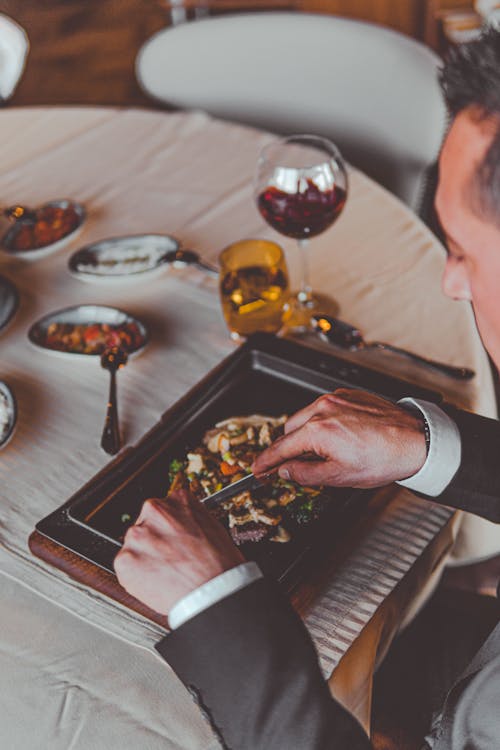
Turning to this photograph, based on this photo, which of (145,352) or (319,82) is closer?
(145,352)

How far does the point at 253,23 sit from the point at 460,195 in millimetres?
1504

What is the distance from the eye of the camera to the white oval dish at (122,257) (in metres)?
1.25

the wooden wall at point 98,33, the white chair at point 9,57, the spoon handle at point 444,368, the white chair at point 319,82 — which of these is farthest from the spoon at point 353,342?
the wooden wall at point 98,33

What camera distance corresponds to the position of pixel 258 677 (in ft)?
2.29

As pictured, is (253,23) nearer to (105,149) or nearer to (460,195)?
(105,149)

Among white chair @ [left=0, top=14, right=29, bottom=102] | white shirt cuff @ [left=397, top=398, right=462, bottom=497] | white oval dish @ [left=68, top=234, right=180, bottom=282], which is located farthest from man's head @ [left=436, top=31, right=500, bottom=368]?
white chair @ [left=0, top=14, right=29, bottom=102]

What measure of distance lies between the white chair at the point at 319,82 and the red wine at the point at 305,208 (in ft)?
2.26

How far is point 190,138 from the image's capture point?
65.1 inches

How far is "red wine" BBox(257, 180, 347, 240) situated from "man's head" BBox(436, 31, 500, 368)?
403 millimetres

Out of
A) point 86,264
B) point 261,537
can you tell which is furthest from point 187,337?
point 261,537

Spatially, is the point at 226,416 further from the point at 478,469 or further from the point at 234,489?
the point at 478,469

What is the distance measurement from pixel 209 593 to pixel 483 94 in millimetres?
500

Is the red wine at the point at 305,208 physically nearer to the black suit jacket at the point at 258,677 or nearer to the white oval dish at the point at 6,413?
the white oval dish at the point at 6,413

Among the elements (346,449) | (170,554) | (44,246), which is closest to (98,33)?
(44,246)
